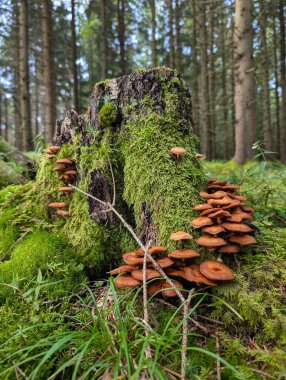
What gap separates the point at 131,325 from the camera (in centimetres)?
187

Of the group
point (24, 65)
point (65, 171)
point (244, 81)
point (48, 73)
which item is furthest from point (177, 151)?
point (24, 65)

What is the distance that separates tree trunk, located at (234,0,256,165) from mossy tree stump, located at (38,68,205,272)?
588 centimetres

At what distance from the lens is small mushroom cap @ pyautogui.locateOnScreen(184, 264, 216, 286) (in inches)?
77.2

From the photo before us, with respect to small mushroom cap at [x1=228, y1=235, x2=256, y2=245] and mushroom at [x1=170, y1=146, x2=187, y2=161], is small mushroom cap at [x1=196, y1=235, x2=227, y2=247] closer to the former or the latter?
small mushroom cap at [x1=228, y1=235, x2=256, y2=245]

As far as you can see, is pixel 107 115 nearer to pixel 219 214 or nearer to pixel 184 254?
pixel 219 214

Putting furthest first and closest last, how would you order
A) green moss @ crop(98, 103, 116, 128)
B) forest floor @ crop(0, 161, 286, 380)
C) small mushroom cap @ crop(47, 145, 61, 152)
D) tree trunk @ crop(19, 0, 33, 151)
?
tree trunk @ crop(19, 0, 33, 151)
small mushroom cap @ crop(47, 145, 61, 152)
green moss @ crop(98, 103, 116, 128)
forest floor @ crop(0, 161, 286, 380)

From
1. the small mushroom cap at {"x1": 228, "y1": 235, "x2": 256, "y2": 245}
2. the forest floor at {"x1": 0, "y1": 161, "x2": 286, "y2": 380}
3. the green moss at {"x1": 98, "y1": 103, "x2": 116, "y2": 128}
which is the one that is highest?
the green moss at {"x1": 98, "y1": 103, "x2": 116, "y2": 128}

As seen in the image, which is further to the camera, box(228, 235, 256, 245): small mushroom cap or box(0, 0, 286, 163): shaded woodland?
box(0, 0, 286, 163): shaded woodland

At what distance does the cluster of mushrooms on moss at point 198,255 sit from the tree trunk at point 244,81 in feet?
21.5

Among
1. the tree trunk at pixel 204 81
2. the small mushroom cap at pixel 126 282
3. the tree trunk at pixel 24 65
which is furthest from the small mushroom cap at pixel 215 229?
the tree trunk at pixel 204 81

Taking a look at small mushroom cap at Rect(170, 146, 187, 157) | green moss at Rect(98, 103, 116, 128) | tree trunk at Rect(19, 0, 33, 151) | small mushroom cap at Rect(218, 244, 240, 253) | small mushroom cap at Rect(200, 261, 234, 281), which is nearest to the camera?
small mushroom cap at Rect(200, 261, 234, 281)

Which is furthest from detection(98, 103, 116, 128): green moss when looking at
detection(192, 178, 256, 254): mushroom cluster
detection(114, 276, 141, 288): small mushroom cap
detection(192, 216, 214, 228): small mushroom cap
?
detection(114, 276, 141, 288): small mushroom cap

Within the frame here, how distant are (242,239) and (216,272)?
Result: 1.45ft

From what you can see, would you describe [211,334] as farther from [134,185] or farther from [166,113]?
[166,113]
